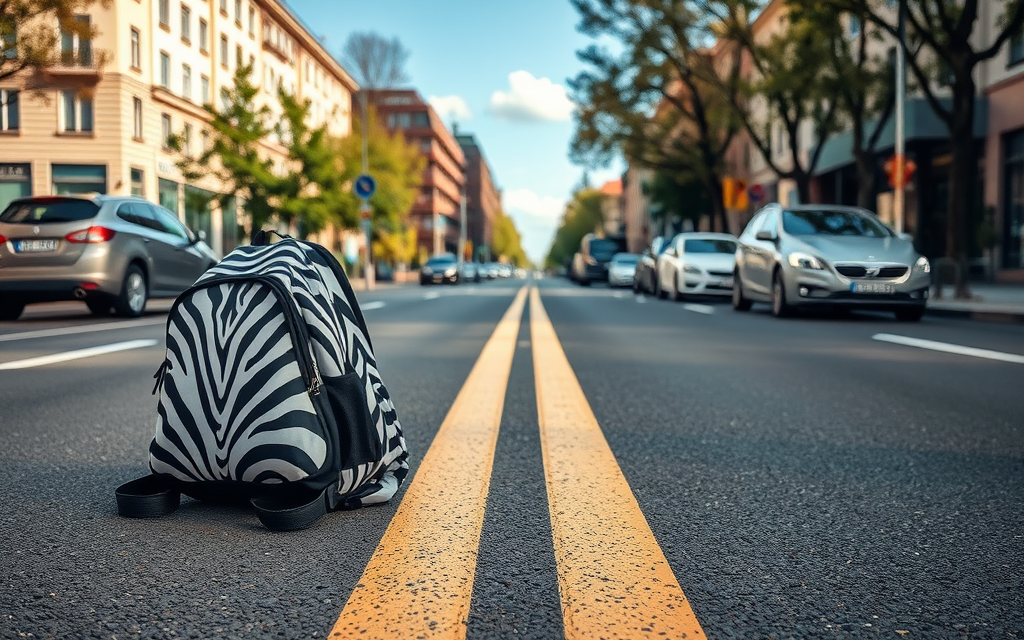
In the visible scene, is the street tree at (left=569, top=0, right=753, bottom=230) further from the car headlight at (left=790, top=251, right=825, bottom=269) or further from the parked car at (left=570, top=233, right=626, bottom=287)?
the car headlight at (left=790, top=251, right=825, bottom=269)

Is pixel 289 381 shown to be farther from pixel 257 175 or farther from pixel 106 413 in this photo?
pixel 257 175

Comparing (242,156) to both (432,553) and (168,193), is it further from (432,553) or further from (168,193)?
(432,553)

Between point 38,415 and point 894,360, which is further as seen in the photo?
point 894,360

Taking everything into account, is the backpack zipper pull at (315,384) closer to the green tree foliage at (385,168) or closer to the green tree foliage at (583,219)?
the green tree foliage at (385,168)

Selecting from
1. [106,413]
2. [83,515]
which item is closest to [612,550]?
[83,515]

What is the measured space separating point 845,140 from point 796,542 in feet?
109

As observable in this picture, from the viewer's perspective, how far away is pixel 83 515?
2.72m

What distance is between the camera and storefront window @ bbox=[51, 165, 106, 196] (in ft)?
106

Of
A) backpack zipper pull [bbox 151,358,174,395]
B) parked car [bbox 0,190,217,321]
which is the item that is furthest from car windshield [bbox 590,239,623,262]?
backpack zipper pull [bbox 151,358,174,395]

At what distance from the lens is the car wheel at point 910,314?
12.7 meters

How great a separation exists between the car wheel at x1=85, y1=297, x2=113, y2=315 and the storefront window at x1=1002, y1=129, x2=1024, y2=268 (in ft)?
72.2

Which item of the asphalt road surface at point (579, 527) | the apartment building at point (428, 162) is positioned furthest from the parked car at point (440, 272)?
the apartment building at point (428, 162)

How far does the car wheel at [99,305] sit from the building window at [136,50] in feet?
68.5

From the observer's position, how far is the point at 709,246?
66.9 feet
